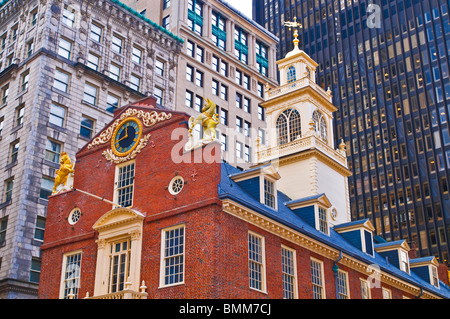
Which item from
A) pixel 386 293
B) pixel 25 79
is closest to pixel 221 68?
pixel 25 79

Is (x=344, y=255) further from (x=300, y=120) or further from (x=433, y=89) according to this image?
(x=433, y=89)

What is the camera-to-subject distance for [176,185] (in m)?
29.2

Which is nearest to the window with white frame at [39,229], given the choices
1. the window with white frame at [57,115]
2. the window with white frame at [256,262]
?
the window with white frame at [57,115]

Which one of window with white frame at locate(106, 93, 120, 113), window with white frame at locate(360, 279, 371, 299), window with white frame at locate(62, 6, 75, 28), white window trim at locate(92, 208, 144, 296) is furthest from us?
window with white frame at locate(106, 93, 120, 113)

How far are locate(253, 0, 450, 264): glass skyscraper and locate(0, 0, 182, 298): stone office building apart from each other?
5013cm

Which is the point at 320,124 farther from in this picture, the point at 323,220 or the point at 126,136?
the point at 126,136

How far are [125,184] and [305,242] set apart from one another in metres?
9.98

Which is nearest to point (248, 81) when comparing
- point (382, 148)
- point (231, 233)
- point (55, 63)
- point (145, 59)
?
point (145, 59)

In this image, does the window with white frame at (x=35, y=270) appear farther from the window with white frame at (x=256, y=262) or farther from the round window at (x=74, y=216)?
the window with white frame at (x=256, y=262)

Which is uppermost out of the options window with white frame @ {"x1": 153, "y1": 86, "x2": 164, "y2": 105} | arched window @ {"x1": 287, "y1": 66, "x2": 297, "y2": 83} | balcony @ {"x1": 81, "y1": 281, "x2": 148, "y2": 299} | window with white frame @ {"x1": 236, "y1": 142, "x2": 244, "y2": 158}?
window with white frame @ {"x1": 153, "y1": 86, "x2": 164, "y2": 105}

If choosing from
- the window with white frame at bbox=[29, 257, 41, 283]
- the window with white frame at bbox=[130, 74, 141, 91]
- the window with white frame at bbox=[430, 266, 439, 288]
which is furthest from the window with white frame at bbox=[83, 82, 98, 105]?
the window with white frame at bbox=[430, 266, 439, 288]

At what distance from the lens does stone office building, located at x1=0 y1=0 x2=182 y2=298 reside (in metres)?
48.6

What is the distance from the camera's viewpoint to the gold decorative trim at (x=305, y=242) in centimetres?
2784

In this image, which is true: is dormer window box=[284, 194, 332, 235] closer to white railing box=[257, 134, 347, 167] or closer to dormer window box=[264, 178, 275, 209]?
dormer window box=[264, 178, 275, 209]
